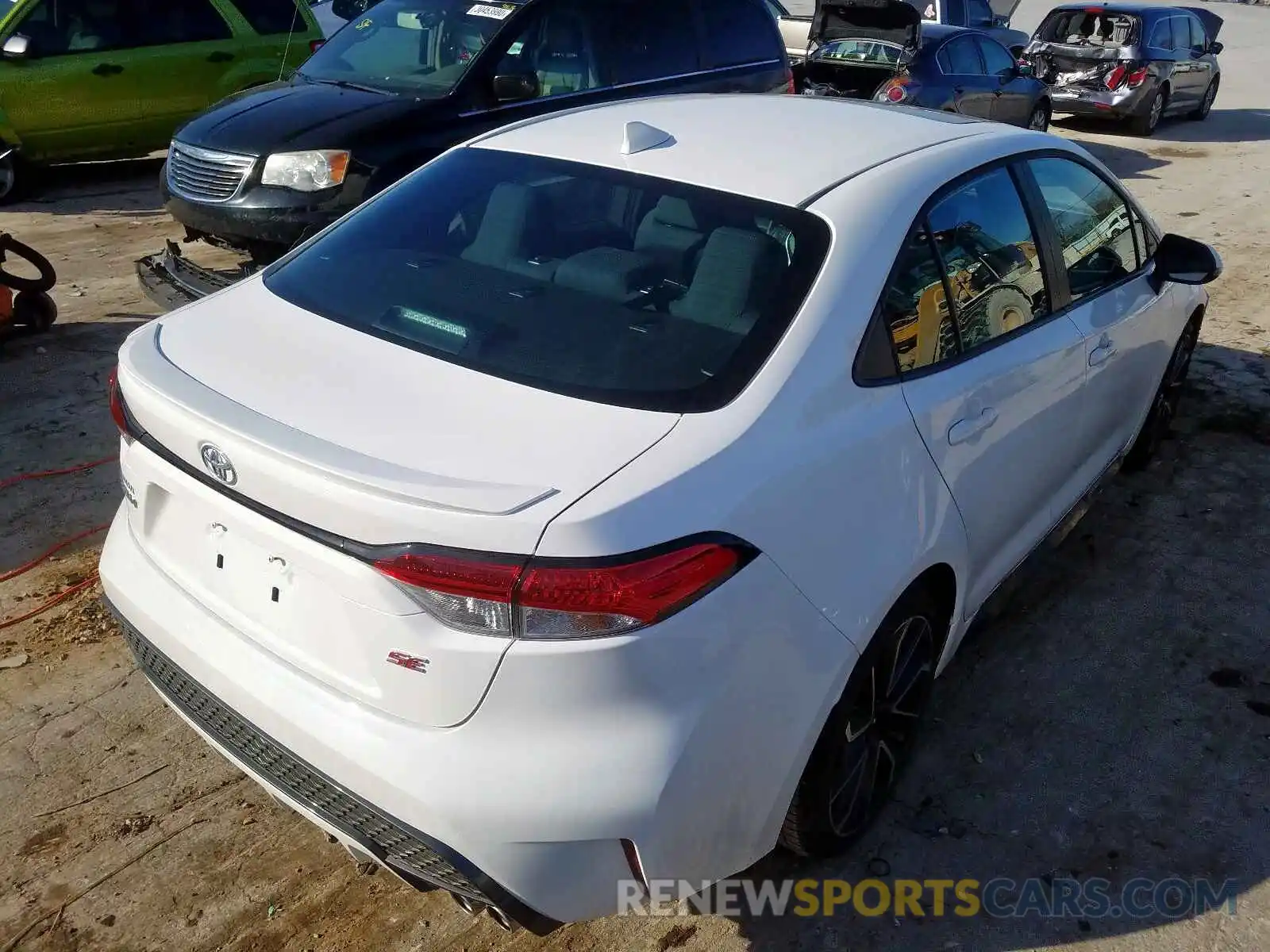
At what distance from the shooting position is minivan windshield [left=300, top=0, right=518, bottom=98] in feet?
22.4

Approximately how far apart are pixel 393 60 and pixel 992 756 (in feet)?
18.6

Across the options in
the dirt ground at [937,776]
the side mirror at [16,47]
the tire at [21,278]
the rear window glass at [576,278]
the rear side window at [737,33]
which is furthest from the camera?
the side mirror at [16,47]

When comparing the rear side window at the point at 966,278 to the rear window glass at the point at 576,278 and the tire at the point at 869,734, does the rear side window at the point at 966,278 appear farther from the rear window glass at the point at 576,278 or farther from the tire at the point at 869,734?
the tire at the point at 869,734

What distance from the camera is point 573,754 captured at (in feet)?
6.59

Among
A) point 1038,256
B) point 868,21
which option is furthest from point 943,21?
point 1038,256

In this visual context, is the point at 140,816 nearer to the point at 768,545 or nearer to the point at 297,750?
the point at 297,750

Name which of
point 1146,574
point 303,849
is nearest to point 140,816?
point 303,849

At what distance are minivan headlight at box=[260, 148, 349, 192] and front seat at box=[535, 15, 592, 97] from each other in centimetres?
158

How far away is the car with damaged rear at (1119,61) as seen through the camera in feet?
47.0

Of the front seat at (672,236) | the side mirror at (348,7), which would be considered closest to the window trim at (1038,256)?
the front seat at (672,236)

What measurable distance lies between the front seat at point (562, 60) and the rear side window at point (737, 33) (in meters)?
1.03

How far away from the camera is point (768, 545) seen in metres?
2.15

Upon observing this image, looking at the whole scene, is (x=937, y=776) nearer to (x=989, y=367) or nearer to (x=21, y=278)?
(x=989, y=367)

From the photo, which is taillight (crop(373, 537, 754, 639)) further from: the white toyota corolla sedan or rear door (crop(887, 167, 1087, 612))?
rear door (crop(887, 167, 1087, 612))
